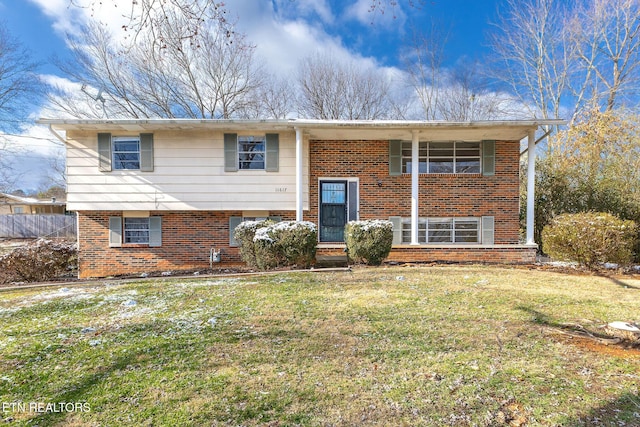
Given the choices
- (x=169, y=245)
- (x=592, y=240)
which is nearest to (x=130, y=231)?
(x=169, y=245)

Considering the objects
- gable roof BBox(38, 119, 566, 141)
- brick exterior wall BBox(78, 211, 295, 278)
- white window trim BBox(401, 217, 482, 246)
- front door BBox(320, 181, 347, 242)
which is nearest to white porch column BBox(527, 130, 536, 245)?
gable roof BBox(38, 119, 566, 141)

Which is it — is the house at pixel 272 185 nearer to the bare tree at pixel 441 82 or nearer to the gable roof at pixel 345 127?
the gable roof at pixel 345 127

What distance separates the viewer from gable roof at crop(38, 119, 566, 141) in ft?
27.2

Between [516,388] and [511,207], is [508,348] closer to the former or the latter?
[516,388]

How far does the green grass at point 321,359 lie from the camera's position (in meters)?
2.07

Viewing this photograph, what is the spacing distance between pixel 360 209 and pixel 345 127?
8.61 ft

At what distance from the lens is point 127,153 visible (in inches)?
365

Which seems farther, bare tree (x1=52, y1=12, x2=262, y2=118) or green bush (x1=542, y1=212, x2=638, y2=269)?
bare tree (x1=52, y1=12, x2=262, y2=118)

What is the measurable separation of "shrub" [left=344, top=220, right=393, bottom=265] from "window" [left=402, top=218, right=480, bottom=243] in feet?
8.28

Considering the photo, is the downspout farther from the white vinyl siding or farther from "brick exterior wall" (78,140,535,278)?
"brick exterior wall" (78,140,535,278)

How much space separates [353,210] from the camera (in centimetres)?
981

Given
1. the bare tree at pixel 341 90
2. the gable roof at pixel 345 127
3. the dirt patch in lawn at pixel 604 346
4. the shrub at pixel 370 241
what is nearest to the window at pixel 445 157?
the gable roof at pixel 345 127

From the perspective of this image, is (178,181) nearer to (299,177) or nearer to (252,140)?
(252,140)

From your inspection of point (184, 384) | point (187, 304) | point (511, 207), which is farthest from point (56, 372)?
point (511, 207)
